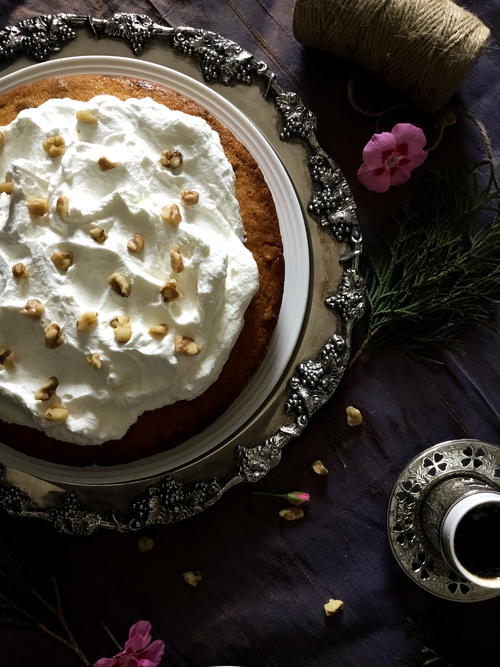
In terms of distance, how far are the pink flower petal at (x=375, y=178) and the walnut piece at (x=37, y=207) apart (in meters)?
0.96

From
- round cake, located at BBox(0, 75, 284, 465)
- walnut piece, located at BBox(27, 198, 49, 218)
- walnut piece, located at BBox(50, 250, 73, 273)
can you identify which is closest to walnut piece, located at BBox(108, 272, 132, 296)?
round cake, located at BBox(0, 75, 284, 465)

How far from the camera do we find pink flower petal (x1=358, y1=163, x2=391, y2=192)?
211cm

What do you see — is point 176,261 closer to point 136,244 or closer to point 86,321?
point 136,244

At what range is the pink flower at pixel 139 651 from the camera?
200cm

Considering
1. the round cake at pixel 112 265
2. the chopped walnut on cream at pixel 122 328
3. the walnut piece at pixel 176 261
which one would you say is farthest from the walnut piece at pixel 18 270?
the walnut piece at pixel 176 261

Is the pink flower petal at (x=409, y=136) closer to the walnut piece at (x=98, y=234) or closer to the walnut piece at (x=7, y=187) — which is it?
the walnut piece at (x=98, y=234)

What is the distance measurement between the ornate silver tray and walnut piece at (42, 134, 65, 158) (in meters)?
0.56

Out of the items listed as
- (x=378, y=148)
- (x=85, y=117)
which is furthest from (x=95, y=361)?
(x=378, y=148)

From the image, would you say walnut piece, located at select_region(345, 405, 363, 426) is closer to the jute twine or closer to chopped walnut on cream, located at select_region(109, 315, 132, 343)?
chopped walnut on cream, located at select_region(109, 315, 132, 343)

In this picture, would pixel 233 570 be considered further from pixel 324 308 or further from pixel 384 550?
pixel 324 308

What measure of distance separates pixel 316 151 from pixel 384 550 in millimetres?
1242

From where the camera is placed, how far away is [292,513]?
2125 millimetres

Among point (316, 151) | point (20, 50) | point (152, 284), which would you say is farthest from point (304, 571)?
point (20, 50)

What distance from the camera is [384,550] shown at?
2154 mm
